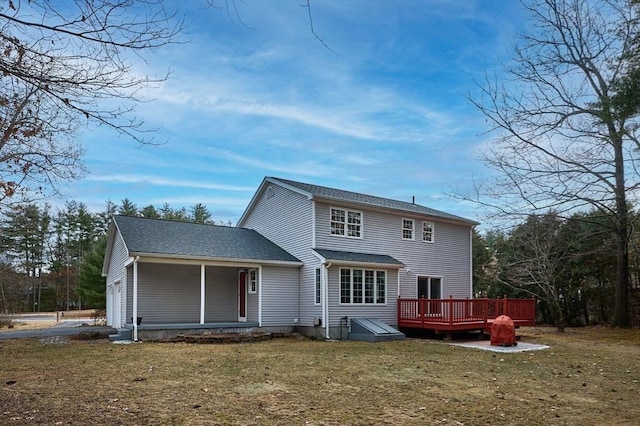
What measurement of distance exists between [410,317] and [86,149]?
1284cm

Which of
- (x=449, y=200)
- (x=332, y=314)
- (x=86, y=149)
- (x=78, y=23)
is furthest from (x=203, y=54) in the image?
(x=449, y=200)

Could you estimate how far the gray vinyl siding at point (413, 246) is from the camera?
18.2 m

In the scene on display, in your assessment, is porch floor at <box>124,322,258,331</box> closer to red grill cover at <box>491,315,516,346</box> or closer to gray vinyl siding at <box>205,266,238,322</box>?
gray vinyl siding at <box>205,266,238,322</box>

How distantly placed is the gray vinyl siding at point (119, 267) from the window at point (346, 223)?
7.21 metres

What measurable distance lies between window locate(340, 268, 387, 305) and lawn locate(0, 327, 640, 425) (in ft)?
13.5

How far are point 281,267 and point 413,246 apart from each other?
5769mm

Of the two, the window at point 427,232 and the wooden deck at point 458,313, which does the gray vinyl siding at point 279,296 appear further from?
the window at point 427,232

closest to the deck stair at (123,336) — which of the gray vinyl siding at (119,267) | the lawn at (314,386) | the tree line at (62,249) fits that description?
the gray vinyl siding at (119,267)

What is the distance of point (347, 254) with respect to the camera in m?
18.0

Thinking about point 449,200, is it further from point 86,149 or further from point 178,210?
point 178,210

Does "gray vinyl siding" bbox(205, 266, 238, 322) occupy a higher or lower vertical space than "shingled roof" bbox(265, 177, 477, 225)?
lower

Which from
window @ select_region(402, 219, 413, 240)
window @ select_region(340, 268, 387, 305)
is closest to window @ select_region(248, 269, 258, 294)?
window @ select_region(340, 268, 387, 305)

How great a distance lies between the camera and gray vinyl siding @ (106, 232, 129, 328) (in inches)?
669

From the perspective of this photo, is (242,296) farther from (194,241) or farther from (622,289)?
(622,289)
